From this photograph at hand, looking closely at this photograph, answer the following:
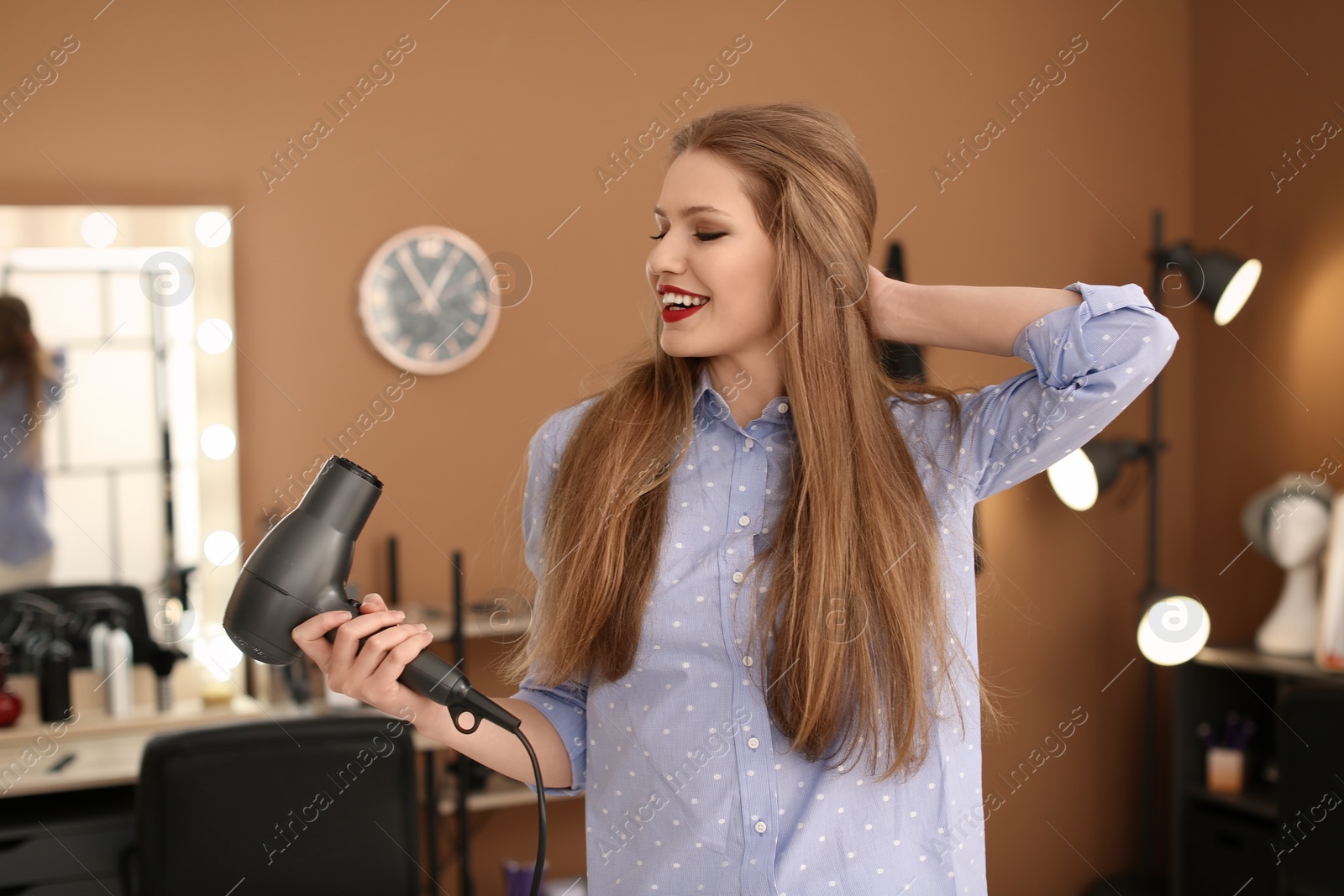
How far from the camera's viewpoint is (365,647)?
0.94 metres

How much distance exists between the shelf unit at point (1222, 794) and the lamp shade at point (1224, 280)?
0.92m

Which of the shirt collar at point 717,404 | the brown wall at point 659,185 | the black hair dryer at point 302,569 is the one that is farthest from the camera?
the brown wall at point 659,185

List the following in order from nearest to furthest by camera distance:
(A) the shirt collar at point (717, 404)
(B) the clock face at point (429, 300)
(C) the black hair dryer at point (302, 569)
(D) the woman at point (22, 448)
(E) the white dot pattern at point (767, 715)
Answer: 1. (C) the black hair dryer at point (302, 569)
2. (E) the white dot pattern at point (767, 715)
3. (A) the shirt collar at point (717, 404)
4. (D) the woman at point (22, 448)
5. (B) the clock face at point (429, 300)

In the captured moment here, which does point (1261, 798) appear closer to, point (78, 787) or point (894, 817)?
point (894, 817)

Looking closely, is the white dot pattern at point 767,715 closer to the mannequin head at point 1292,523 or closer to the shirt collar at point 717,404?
the shirt collar at point 717,404

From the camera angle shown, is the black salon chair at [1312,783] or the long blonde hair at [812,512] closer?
the long blonde hair at [812,512]

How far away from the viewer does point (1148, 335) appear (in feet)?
3.50

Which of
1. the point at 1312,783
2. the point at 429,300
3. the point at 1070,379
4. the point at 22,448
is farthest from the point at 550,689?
the point at 22,448

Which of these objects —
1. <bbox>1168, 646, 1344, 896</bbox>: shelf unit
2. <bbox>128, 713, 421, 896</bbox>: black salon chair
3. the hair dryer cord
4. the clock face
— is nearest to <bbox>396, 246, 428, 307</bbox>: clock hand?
the clock face

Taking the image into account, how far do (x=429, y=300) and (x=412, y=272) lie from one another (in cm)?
9

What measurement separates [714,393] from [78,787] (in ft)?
6.37

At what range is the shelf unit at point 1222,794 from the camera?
111 inches

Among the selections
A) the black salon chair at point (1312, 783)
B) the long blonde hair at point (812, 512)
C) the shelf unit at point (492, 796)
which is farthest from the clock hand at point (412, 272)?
the black salon chair at point (1312, 783)

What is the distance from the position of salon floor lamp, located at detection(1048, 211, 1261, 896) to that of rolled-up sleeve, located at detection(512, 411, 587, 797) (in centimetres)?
194
